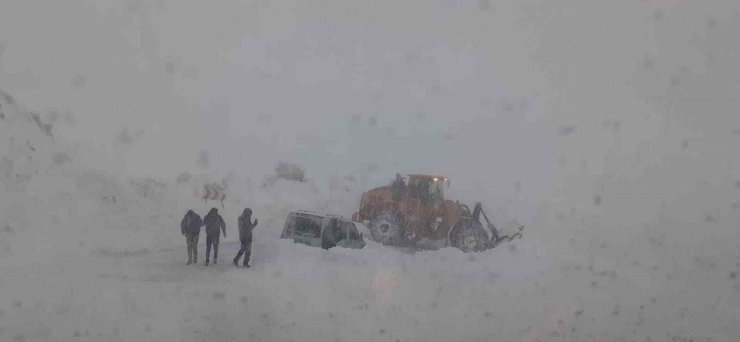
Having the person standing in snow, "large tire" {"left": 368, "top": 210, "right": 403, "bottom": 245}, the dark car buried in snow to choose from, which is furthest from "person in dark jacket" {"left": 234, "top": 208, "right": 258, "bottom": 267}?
"large tire" {"left": 368, "top": 210, "right": 403, "bottom": 245}

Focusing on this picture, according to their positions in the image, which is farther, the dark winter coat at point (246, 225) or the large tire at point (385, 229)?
the large tire at point (385, 229)

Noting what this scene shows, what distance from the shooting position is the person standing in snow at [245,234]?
23.2 ft

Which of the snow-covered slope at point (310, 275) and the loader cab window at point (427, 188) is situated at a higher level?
the loader cab window at point (427, 188)

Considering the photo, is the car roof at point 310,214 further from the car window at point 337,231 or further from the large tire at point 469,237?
the large tire at point 469,237

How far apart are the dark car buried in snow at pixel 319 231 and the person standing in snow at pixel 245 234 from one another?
15.5 inches

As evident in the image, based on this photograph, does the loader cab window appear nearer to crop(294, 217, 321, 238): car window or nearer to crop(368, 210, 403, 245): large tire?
crop(368, 210, 403, 245): large tire

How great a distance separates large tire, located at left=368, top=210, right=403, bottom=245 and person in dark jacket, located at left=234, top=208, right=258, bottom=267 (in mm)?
1385

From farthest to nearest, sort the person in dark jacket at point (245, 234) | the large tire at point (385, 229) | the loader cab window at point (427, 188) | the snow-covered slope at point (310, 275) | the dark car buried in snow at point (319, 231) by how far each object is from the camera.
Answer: the large tire at point (385, 229), the loader cab window at point (427, 188), the dark car buried in snow at point (319, 231), the person in dark jacket at point (245, 234), the snow-covered slope at point (310, 275)

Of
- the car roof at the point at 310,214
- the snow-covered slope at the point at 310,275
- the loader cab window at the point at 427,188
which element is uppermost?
the loader cab window at the point at 427,188

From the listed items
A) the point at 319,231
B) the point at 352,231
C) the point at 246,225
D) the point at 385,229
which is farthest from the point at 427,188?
the point at 246,225

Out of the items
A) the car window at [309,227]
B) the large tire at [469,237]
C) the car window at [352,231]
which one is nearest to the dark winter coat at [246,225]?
the car window at [309,227]

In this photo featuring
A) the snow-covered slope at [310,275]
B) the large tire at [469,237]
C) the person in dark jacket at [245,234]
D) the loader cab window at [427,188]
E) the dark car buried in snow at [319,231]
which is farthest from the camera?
the large tire at [469,237]

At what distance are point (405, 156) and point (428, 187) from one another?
499mm

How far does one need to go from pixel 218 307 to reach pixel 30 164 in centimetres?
246
